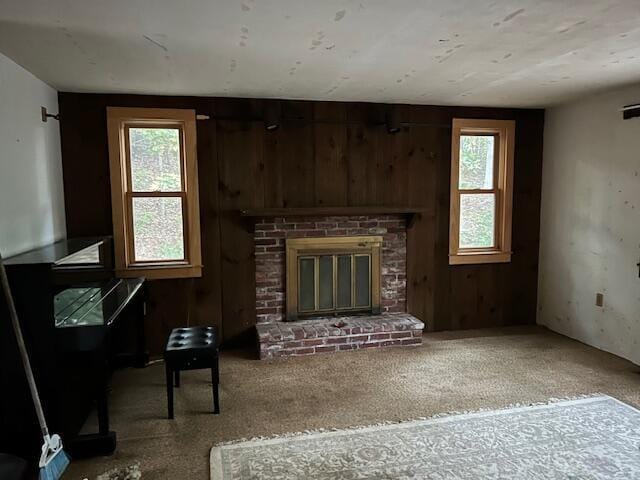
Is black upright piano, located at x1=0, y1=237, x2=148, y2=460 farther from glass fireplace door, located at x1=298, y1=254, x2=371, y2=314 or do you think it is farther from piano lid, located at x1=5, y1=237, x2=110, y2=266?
glass fireplace door, located at x1=298, y1=254, x2=371, y2=314

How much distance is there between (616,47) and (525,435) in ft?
7.70

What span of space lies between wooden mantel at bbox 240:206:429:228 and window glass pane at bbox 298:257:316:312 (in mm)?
470

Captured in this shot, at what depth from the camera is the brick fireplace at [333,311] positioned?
4.07m

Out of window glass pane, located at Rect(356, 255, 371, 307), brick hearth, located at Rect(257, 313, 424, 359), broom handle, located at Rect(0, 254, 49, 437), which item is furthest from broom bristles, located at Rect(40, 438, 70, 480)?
window glass pane, located at Rect(356, 255, 371, 307)

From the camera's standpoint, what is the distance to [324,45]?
2611mm

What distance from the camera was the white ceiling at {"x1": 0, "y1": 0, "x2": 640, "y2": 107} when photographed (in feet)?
6.79

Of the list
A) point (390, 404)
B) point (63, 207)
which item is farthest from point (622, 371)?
point (63, 207)

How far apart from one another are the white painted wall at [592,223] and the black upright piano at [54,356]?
4034 mm

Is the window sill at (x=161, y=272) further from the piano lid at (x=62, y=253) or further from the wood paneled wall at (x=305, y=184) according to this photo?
the piano lid at (x=62, y=253)

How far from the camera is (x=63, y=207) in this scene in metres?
3.79

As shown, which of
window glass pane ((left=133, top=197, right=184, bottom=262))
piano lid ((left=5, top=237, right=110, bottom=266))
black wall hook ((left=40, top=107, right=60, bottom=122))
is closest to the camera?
piano lid ((left=5, top=237, right=110, bottom=266))

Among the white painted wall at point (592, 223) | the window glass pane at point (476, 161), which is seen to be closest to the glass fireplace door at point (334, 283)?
the window glass pane at point (476, 161)

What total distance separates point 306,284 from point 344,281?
0.38m

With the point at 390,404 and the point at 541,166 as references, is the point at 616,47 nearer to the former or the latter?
the point at 541,166
